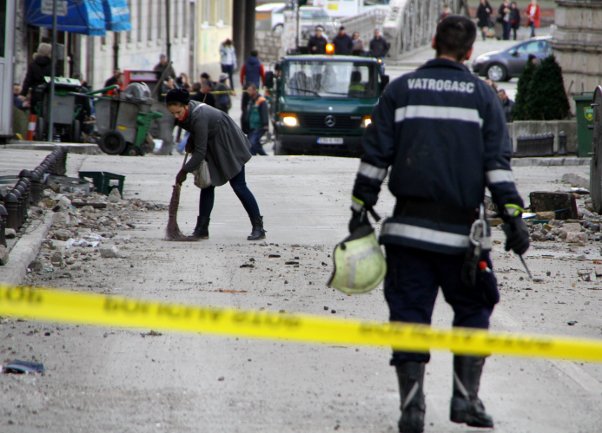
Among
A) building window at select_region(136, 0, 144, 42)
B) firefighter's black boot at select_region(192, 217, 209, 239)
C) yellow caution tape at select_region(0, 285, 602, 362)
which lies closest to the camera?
yellow caution tape at select_region(0, 285, 602, 362)

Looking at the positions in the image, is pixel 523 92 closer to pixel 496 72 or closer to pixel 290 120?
pixel 290 120

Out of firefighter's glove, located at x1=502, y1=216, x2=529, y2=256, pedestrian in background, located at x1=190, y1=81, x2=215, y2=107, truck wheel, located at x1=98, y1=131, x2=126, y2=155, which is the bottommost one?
truck wheel, located at x1=98, y1=131, x2=126, y2=155

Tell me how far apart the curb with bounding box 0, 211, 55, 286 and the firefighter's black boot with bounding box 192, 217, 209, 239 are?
1373mm

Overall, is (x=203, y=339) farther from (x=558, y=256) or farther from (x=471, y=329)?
(x=558, y=256)

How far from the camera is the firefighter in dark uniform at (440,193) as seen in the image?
5.82 metres

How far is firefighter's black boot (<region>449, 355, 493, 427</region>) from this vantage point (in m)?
5.89

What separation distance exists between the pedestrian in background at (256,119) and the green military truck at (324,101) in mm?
1006

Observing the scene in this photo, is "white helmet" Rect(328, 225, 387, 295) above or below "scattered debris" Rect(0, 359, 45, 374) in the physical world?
above

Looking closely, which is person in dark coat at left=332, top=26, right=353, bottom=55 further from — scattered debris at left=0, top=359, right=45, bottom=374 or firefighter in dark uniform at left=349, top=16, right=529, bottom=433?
firefighter in dark uniform at left=349, top=16, right=529, bottom=433

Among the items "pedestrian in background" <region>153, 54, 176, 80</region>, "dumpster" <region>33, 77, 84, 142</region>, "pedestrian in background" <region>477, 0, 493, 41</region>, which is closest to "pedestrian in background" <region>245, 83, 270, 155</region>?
"pedestrian in background" <region>153, 54, 176, 80</region>

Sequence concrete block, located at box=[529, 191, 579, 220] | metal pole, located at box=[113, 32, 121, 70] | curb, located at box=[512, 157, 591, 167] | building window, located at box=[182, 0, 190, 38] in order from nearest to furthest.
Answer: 1. concrete block, located at box=[529, 191, 579, 220]
2. curb, located at box=[512, 157, 591, 167]
3. metal pole, located at box=[113, 32, 121, 70]
4. building window, located at box=[182, 0, 190, 38]

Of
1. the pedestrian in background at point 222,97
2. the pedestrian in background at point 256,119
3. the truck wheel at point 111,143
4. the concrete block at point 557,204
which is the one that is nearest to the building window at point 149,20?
the pedestrian in background at point 222,97

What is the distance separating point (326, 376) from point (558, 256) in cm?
586

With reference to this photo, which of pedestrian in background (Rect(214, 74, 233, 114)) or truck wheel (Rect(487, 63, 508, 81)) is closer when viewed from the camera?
pedestrian in background (Rect(214, 74, 233, 114))
